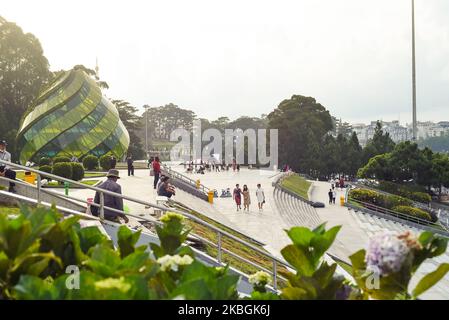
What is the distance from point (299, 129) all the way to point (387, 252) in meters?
62.5

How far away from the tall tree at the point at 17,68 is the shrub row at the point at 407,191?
121 feet

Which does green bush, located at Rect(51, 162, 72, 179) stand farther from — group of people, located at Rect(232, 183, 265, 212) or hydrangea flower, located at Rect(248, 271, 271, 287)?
hydrangea flower, located at Rect(248, 271, 271, 287)

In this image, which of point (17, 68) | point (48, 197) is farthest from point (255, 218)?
point (17, 68)

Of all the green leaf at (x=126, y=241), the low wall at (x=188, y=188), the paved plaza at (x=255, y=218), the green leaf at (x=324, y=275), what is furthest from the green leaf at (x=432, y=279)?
the low wall at (x=188, y=188)

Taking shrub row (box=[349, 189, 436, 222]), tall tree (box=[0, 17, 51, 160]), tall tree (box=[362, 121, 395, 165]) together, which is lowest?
shrub row (box=[349, 189, 436, 222])

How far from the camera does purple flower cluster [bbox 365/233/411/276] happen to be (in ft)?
6.28

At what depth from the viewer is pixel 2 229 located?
204 cm

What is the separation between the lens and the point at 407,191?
39.6 metres

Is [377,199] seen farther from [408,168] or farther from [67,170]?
[67,170]

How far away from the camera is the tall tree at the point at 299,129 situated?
199 feet

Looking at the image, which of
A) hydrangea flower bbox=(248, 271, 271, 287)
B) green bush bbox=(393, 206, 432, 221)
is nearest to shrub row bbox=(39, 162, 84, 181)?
hydrangea flower bbox=(248, 271, 271, 287)

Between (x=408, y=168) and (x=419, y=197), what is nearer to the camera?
(x=419, y=197)

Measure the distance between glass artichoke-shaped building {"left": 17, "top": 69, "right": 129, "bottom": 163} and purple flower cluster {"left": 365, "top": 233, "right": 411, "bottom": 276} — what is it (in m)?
35.3
